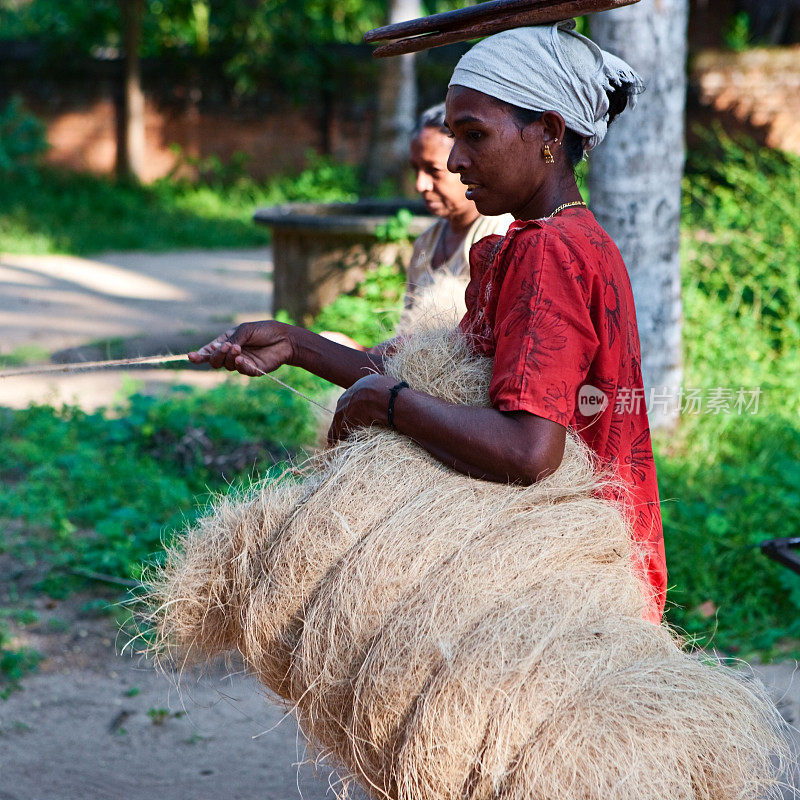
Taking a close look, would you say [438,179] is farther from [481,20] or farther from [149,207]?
[149,207]

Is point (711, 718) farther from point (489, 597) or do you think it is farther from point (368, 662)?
point (368, 662)

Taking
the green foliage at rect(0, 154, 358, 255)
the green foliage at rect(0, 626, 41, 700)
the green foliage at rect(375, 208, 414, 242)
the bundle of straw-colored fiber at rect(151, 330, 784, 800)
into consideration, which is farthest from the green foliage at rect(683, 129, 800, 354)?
the green foliage at rect(0, 154, 358, 255)

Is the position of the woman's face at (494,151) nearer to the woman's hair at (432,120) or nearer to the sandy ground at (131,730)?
the sandy ground at (131,730)

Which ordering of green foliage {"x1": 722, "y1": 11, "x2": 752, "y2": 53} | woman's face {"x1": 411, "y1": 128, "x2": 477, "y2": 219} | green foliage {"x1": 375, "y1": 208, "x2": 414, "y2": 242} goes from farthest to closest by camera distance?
green foliage {"x1": 722, "y1": 11, "x2": 752, "y2": 53}
green foliage {"x1": 375, "y1": 208, "x2": 414, "y2": 242}
woman's face {"x1": 411, "y1": 128, "x2": 477, "y2": 219}

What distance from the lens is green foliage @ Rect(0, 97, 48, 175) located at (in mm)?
12695

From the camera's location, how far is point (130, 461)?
484 centimetres

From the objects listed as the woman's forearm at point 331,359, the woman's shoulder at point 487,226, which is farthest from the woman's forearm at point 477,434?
the woman's shoulder at point 487,226

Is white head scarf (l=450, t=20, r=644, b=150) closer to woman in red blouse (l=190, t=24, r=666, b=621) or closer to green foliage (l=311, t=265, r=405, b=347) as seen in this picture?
woman in red blouse (l=190, t=24, r=666, b=621)

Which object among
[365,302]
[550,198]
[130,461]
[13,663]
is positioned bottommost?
[13,663]

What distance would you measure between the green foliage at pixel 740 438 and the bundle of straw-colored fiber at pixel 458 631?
1.26m

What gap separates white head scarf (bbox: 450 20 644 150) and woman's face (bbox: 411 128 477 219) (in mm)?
1880

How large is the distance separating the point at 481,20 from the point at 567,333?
0.65m

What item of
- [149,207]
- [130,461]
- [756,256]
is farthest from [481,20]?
[149,207]

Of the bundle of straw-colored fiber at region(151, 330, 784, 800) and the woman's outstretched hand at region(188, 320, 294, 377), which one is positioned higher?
the woman's outstretched hand at region(188, 320, 294, 377)
